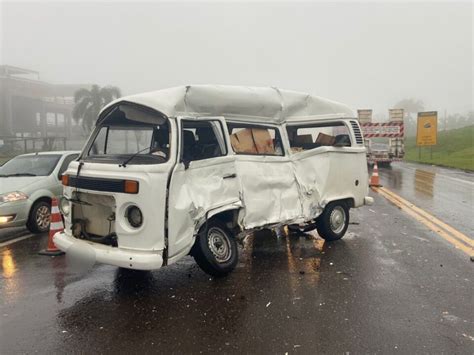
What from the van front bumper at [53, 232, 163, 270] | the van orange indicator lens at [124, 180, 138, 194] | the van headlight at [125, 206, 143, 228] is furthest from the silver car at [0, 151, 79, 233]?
the van orange indicator lens at [124, 180, 138, 194]

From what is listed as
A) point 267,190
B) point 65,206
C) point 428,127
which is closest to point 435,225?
point 267,190

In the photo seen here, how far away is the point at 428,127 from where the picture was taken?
31.2 m

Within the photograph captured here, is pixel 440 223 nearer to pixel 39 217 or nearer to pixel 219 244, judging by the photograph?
pixel 219 244

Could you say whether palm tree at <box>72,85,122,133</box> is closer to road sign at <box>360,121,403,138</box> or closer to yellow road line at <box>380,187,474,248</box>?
road sign at <box>360,121,403,138</box>

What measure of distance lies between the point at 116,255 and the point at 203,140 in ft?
5.96

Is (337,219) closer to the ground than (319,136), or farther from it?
closer to the ground

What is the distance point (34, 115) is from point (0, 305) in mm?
63001

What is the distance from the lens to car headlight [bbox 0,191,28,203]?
6.89 meters

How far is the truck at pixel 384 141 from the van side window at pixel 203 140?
69.5ft

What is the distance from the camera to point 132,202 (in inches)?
163

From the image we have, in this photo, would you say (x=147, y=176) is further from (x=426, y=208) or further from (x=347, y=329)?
(x=426, y=208)

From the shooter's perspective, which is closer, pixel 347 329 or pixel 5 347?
pixel 5 347

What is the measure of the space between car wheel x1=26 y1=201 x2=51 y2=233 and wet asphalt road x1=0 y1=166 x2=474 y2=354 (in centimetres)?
102

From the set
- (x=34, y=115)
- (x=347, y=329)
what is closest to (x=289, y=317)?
(x=347, y=329)
